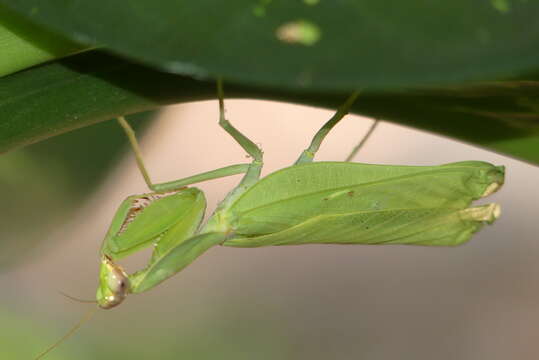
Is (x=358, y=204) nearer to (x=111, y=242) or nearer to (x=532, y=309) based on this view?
(x=111, y=242)

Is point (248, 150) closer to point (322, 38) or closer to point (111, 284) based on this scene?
point (111, 284)

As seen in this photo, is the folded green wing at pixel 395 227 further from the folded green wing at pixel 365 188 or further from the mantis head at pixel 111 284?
the mantis head at pixel 111 284

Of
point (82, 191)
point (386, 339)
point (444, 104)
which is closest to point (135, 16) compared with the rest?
point (444, 104)

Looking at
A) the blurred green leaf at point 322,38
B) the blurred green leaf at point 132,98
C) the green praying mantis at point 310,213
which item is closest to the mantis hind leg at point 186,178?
the green praying mantis at point 310,213

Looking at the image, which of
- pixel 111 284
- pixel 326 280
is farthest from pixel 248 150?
pixel 326 280

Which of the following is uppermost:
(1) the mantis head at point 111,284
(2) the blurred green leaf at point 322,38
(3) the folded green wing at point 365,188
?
(3) the folded green wing at point 365,188

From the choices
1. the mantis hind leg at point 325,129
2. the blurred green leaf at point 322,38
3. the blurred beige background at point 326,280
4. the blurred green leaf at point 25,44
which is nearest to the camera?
the blurred green leaf at point 322,38

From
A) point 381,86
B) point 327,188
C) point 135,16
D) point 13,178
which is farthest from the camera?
point 13,178
